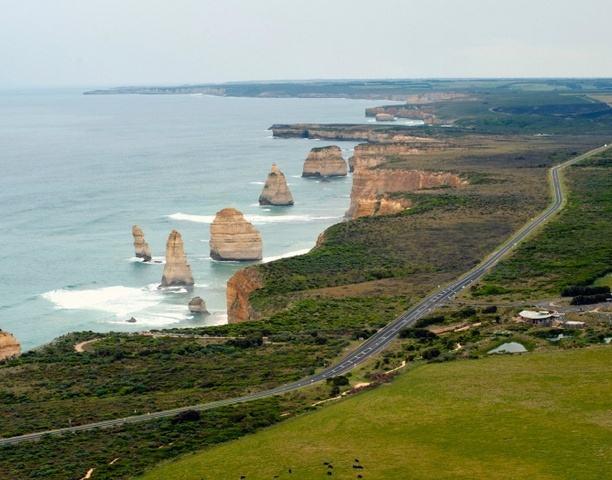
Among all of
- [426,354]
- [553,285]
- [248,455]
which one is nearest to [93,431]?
[248,455]

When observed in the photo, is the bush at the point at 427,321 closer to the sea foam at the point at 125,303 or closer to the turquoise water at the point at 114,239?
the turquoise water at the point at 114,239

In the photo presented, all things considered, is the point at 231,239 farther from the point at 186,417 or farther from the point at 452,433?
the point at 452,433

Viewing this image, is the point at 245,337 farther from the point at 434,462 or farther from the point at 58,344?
the point at 434,462

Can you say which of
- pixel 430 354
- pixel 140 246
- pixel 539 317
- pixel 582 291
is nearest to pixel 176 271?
pixel 140 246

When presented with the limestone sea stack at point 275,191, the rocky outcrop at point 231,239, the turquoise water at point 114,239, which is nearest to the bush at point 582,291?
the turquoise water at point 114,239

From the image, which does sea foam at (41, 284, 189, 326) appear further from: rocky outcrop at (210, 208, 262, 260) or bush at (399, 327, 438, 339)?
bush at (399, 327, 438, 339)

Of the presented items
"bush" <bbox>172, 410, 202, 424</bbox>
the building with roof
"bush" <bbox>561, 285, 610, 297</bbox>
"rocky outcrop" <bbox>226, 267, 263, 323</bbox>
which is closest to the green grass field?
"bush" <bbox>172, 410, 202, 424</bbox>
